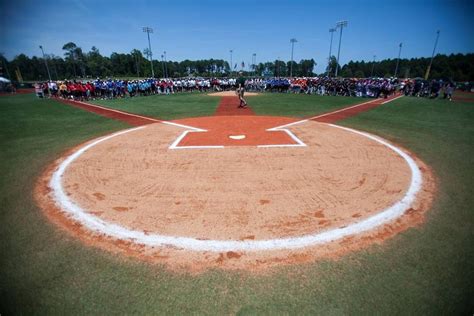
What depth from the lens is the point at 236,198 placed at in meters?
4.94

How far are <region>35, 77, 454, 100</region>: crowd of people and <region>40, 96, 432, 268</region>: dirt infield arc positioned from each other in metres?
21.4

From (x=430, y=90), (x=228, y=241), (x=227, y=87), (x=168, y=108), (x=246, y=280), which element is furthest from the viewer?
(x=227, y=87)

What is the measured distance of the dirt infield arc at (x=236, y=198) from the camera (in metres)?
3.67

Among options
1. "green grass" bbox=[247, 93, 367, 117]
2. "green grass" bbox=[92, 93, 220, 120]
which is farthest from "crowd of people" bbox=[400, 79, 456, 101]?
"green grass" bbox=[92, 93, 220, 120]

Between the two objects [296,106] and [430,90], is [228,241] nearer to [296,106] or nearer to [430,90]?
[296,106]

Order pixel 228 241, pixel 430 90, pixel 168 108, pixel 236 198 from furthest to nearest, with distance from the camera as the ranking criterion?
1. pixel 430 90
2. pixel 168 108
3. pixel 236 198
4. pixel 228 241

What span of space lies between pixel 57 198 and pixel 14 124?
39.7ft

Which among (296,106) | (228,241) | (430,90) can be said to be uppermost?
(430,90)

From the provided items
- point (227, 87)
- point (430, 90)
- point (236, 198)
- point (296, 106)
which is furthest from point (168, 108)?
point (430, 90)

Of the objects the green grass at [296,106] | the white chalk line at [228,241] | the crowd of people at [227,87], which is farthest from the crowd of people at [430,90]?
the white chalk line at [228,241]

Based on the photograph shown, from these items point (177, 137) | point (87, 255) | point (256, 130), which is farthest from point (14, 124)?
point (87, 255)

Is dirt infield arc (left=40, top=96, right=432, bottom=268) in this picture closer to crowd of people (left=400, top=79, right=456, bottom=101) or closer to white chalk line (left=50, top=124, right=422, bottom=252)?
white chalk line (left=50, top=124, right=422, bottom=252)

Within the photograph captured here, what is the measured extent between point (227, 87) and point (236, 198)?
111 ft

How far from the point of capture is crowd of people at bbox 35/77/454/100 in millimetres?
25594
